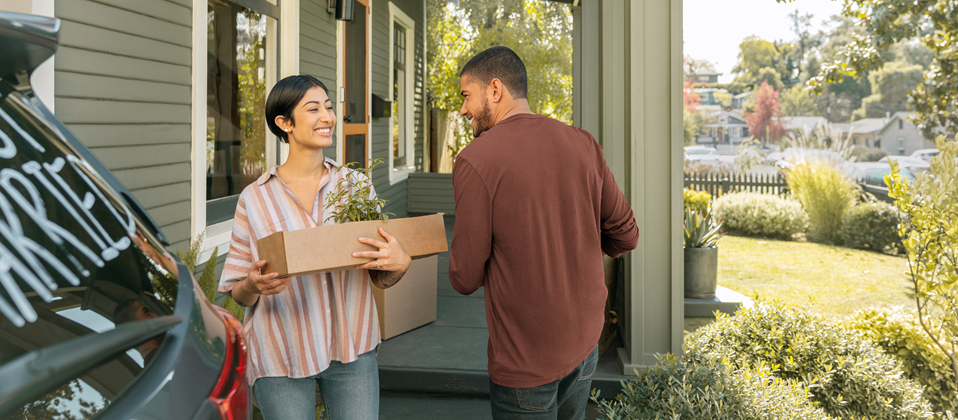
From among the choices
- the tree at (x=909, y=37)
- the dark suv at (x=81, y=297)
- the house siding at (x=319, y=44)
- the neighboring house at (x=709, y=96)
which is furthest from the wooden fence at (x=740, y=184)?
the neighboring house at (x=709, y=96)

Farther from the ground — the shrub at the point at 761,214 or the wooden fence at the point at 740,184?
the wooden fence at the point at 740,184

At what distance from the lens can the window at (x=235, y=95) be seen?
311 cm

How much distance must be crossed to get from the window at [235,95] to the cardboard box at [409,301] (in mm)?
1108

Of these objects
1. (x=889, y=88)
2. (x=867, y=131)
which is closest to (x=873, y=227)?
(x=867, y=131)

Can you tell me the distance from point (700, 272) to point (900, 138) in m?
37.5

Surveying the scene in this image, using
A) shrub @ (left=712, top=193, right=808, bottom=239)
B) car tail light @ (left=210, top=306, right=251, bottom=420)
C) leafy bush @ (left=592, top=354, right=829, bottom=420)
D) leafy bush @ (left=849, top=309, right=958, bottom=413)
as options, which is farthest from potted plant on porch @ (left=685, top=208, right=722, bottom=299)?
shrub @ (left=712, top=193, right=808, bottom=239)

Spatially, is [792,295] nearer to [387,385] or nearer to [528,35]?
[387,385]

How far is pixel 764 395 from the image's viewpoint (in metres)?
2.60

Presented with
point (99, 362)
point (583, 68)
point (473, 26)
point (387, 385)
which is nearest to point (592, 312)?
point (99, 362)

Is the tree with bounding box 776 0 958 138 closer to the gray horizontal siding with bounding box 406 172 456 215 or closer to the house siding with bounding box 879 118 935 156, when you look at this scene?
the gray horizontal siding with bounding box 406 172 456 215

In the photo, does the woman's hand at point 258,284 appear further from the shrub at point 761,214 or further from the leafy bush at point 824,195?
the shrub at point 761,214

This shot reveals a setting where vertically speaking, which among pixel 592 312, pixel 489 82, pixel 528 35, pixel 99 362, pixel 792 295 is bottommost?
pixel 792 295

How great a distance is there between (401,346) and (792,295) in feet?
19.8

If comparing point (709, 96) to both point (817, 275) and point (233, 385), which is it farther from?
point (233, 385)
